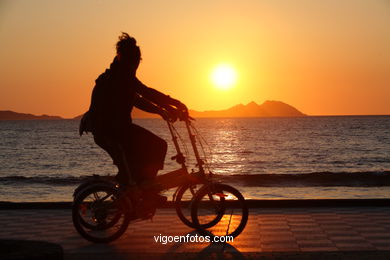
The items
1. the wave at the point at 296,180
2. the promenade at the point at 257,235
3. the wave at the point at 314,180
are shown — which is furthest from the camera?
the wave at the point at 296,180

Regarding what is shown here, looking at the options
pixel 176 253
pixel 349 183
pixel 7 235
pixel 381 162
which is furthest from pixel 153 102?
pixel 381 162

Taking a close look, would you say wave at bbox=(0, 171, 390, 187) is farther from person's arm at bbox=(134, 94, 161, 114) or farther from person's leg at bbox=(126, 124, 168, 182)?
person's leg at bbox=(126, 124, 168, 182)

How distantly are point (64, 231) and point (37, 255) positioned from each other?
10.0 feet

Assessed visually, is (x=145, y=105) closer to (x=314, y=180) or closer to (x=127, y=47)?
(x=127, y=47)

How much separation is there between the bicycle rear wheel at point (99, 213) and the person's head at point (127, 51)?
4.45 feet

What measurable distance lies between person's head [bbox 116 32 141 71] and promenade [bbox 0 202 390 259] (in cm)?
195

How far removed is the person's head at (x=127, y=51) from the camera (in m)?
6.93

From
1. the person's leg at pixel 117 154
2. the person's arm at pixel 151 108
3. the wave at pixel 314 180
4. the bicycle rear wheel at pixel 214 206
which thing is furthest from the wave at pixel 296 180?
the person's leg at pixel 117 154

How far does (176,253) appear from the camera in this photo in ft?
20.1

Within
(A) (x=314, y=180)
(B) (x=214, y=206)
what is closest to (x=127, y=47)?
(B) (x=214, y=206)

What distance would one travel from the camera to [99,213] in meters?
6.99

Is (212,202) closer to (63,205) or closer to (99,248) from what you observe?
(99,248)

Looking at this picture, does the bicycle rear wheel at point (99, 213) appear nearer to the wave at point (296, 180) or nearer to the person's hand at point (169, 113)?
the person's hand at point (169, 113)

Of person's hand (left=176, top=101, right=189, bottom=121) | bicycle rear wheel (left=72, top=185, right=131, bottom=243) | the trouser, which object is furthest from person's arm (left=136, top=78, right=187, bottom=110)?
bicycle rear wheel (left=72, top=185, right=131, bottom=243)
